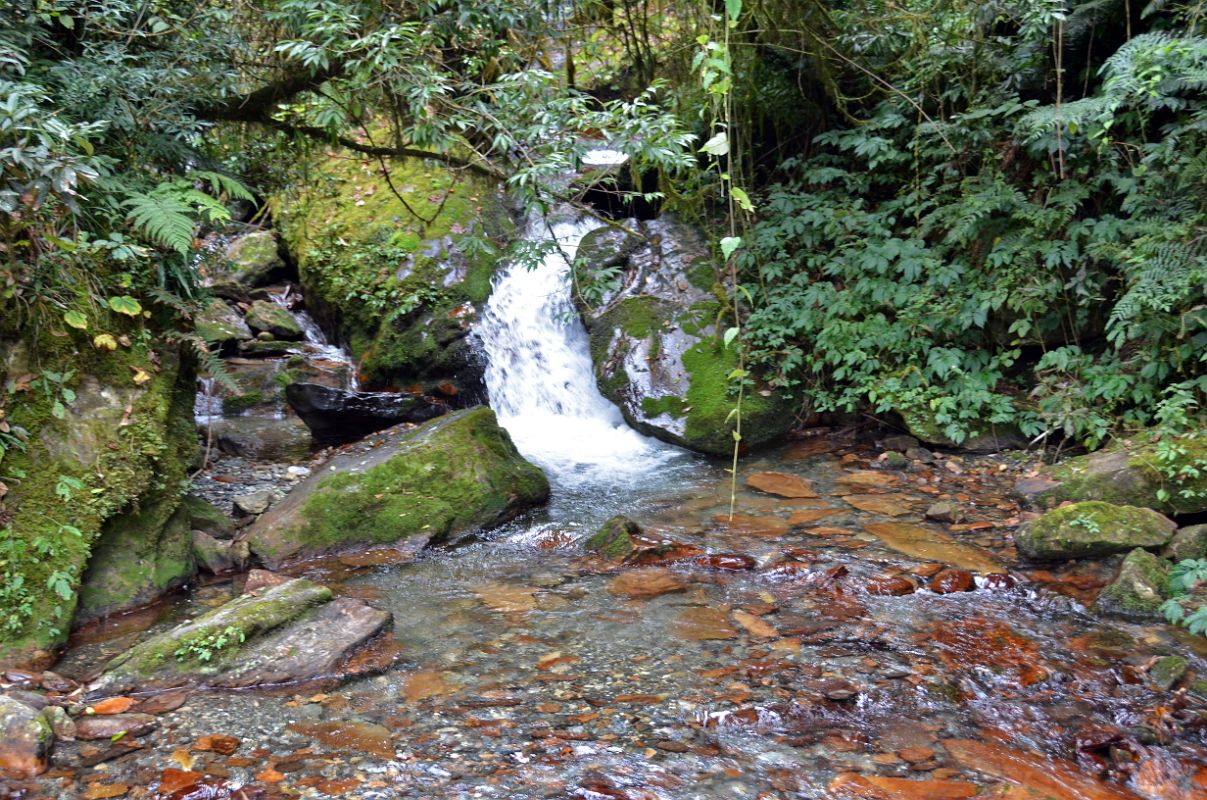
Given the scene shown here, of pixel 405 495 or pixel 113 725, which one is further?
pixel 405 495

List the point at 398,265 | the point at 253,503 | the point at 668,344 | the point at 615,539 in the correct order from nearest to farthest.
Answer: the point at 615,539 → the point at 253,503 → the point at 668,344 → the point at 398,265

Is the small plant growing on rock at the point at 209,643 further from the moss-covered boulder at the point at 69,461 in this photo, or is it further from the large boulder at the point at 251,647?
the moss-covered boulder at the point at 69,461

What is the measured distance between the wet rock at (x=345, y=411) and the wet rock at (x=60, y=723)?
4.53 m

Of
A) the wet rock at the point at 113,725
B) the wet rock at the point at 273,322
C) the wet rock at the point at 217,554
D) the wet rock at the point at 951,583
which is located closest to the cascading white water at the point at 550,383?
the wet rock at the point at 273,322

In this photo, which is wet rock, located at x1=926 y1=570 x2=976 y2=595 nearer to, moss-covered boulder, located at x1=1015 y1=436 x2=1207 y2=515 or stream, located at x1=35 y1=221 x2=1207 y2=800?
stream, located at x1=35 y1=221 x2=1207 y2=800

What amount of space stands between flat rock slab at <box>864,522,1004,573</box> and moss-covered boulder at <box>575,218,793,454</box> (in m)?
2.04

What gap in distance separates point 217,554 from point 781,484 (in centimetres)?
427

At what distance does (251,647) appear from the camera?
12.9ft

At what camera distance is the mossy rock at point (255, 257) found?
420 inches

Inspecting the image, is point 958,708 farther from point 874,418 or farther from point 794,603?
point 874,418

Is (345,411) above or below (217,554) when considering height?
above

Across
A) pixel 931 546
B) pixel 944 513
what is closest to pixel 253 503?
pixel 931 546

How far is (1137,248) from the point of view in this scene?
5707 mm

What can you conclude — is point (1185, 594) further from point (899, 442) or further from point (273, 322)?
point (273, 322)
